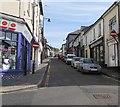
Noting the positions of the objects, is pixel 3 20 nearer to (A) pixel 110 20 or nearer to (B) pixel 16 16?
(B) pixel 16 16

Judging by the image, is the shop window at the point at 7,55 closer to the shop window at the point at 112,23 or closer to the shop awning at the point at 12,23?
the shop awning at the point at 12,23

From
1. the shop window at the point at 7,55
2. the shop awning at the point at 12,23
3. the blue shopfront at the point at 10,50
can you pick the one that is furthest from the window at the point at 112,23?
the shop window at the point at 7,55

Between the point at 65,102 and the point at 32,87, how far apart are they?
4.82m

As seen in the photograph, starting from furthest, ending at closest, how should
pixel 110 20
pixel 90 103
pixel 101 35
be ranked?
pixel 101 35 < pixel 110 20 < pixel 90 103

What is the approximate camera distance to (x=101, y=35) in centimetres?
3425

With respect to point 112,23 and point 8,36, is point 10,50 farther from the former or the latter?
point 112,23

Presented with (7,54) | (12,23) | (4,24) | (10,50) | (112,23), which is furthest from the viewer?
(112,23)

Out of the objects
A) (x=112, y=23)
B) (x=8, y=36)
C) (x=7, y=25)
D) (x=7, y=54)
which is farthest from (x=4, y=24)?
(x=112, y=23)

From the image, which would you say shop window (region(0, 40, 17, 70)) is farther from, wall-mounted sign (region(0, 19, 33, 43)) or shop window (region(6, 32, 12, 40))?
wall-mounted sign (region(0, 19, 33, 43))

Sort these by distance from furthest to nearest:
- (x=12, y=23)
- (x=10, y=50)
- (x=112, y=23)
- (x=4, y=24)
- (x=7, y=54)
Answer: (x=112, y=23) → (x=10, y=50) → (x=7, y=54) → (x=12, y=23) → (x=4, y=24)

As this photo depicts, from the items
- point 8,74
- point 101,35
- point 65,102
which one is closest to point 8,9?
point 8,74

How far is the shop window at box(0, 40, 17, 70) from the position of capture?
17.7 meters

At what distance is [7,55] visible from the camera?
1838cm

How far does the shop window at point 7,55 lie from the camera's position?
17.7m
